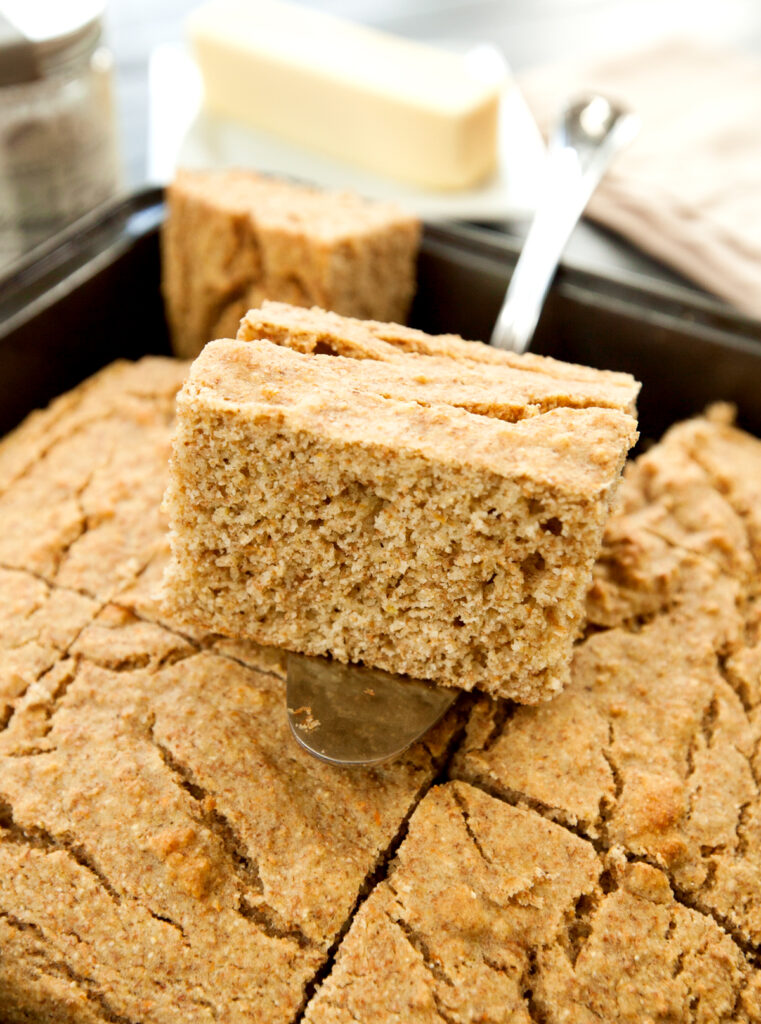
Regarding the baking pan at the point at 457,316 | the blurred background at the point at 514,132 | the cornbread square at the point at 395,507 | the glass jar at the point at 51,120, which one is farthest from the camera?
the blurred background at the point at 514,132

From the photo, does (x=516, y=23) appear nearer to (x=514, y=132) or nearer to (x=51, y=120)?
(x=514, y=132)

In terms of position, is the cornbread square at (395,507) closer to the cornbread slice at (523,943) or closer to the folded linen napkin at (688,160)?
the cornbread slice at (523,943)

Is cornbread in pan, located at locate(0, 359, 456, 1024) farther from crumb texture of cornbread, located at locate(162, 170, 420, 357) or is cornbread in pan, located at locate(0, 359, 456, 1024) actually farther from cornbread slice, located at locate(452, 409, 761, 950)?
crumb texture of cornbread, located at locate(162, 170, 420, 357)

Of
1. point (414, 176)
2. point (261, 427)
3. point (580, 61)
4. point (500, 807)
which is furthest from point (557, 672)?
point (580, 61)

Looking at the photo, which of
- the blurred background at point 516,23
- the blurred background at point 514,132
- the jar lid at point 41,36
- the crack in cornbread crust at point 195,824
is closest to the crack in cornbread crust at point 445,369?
the crack in cornbread crust at point 195,824

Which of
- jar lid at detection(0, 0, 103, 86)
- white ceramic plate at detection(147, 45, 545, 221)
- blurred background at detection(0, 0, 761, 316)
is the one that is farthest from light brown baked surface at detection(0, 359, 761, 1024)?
white ceramic plate at detection(147, 45, 545, 221)

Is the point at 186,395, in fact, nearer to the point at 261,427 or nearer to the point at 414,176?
the point at 261,427

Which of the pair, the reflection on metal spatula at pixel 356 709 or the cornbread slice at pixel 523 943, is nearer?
the cornbread slice at pixel 523 943
